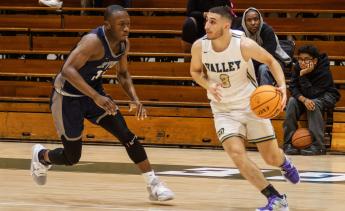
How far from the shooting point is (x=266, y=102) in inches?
222

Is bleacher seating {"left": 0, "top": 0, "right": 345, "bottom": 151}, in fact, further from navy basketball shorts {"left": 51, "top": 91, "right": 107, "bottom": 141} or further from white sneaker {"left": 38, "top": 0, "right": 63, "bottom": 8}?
navy basketball shorts {"left": 51, "top": 91, "right": 107, "bottom": 141}

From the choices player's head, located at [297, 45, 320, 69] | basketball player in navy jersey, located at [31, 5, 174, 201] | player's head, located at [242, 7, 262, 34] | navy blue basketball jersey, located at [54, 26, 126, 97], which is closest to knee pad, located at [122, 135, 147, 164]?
basketball player in navy jersey, located at [31, 5, 174, 201]

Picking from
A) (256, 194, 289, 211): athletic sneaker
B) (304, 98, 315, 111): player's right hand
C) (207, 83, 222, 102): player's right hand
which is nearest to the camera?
(256, 194, 289, 211): athletic sneaker

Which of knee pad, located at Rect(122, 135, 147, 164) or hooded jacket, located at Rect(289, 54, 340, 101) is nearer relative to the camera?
knee pad, located at Rect(122, 135, 147, 164)

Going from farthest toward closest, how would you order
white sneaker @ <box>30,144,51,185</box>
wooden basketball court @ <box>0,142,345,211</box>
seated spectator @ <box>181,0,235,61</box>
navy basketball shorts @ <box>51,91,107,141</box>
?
seated spectator @ <box>181,0,235,61</box> < white sneaker @ <box>30,144,51,185</box> < navy basketball shorts @ <box>51,91,107,141</box> < wooden basketball court @ <box>0,142,345,211</box>

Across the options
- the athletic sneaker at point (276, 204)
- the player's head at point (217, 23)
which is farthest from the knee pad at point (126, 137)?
the athletic sneaker at point (276, 204)

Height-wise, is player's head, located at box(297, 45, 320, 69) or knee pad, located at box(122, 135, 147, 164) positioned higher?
knee pad, located at box(122, 135, 147, 164)

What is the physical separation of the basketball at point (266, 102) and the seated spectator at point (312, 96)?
4.30m

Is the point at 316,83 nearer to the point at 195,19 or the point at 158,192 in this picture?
the point at 195,19

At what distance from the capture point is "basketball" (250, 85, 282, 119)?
567cm

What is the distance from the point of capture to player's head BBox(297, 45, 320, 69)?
1002 cm

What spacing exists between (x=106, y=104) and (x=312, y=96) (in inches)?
183

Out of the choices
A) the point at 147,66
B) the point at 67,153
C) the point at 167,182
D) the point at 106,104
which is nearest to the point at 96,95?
the point at 106,104

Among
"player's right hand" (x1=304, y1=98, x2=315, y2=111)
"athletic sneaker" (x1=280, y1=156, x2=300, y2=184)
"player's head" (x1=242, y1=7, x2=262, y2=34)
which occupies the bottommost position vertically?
"player's right hand" (x1=304, y1=98, x2=315, y2=111)
